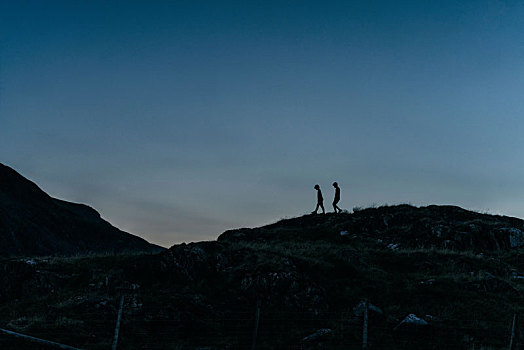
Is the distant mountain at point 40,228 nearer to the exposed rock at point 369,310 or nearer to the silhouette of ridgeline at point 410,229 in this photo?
the silhouette of ridgeline at point 410,229

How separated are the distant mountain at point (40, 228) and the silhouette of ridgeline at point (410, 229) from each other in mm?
25636

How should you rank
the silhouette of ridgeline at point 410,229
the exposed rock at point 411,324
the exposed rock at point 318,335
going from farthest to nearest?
the silhouette of ridgeline at point 410,229 < the exposed rock at point 411,324 < the exposed rock at point 318,335

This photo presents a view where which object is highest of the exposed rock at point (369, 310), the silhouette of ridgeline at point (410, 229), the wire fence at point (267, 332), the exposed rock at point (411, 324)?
the silhouette of ridgeline at point (410, 229)

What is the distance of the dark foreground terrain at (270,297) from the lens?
15.9 m

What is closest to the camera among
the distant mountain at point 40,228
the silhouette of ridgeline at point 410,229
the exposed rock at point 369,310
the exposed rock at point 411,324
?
the exposed rock at point 411,324

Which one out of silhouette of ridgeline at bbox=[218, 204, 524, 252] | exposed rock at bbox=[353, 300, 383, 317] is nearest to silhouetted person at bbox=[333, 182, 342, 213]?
silhouette of ridgeline at bbox=[218, 204, 524, 252]

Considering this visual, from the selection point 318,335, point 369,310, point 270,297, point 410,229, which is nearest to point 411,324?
point 369,310

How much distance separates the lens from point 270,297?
1973cm

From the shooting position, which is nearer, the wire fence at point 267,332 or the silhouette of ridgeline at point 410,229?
the wire fence at point 267,332

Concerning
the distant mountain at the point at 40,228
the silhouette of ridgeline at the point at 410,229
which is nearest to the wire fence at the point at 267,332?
the silhouette of ridgeline at the point at 410,229

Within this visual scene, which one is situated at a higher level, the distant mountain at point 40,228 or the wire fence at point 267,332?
the distant mountain at point 40,228

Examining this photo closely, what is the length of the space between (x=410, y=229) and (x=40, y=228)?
61.9m

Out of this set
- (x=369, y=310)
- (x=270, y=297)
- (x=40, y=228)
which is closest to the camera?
(x=369, y=310)

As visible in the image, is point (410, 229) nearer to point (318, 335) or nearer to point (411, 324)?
point (411, 324)
